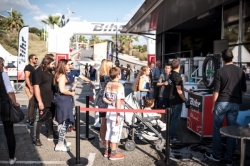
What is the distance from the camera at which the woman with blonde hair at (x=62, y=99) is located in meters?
4.79

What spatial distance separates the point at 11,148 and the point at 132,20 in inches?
324

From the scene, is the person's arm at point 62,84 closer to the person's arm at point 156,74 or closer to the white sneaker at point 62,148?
the white sneaker at point 62,148

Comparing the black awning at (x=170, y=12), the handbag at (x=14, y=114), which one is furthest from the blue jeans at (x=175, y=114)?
the handbag at (x=14, y=114)

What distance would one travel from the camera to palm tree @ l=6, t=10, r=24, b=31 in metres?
67.5

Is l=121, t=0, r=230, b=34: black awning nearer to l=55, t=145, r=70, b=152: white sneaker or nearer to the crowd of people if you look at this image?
the crowd of people

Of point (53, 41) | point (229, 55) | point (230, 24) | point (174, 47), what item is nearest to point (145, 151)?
point (229, 55)

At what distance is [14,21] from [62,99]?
231 ft

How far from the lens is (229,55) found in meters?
4.14

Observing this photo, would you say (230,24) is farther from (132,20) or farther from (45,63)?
(132,20)

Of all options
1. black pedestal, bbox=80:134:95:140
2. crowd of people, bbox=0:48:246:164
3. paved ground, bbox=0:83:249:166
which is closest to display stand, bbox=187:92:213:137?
paved ground, bbox=0:83:249:166

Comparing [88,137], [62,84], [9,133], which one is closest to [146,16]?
[88,137]

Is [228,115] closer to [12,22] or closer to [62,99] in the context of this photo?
[62,99]

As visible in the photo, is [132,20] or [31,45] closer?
[132,20]

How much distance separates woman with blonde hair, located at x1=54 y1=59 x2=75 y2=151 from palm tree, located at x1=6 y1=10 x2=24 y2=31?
68877 mm
